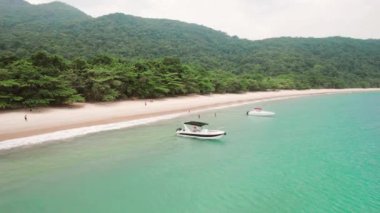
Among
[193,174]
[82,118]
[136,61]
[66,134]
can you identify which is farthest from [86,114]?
[136,61]

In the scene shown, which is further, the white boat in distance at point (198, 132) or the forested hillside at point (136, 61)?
the forested hillside at point (136, 61)

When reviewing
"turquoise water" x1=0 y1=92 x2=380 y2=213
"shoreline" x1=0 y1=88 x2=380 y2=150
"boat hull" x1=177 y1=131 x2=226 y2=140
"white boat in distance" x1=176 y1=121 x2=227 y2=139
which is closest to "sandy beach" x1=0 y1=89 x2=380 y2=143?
"shoreline" x1=0 y1=88 x2=380 y2=150

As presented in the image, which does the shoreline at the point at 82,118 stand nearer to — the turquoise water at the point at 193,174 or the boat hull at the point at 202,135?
the turquoise water at the point at 193,174

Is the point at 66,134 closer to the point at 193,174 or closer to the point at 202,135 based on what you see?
the point at 202,135

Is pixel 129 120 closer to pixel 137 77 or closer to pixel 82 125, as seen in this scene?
pixel 82 125

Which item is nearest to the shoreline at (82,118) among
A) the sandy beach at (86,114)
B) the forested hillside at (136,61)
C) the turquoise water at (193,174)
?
the sandy beach at (86,114)

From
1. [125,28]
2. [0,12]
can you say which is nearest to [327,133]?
[125,28]
